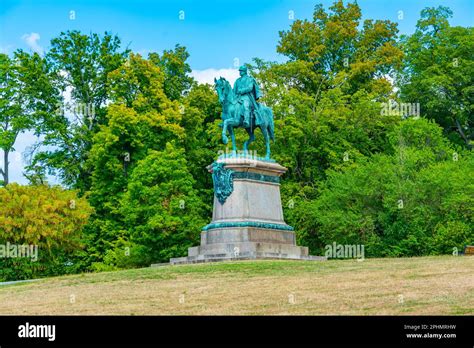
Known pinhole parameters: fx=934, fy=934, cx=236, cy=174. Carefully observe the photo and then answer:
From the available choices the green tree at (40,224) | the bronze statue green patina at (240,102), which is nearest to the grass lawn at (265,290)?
the bronze statue green patina at (240,102)

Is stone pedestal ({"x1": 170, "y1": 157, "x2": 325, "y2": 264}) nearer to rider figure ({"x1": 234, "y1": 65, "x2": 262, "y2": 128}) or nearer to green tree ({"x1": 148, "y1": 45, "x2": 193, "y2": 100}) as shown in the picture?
rider figure ({"x1": 234, "y1": 65, "x2": 262, "y2": 128})

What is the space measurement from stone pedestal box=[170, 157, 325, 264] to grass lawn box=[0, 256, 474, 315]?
2.79m

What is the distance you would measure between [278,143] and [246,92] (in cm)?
1483

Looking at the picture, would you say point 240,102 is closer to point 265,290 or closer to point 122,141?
point 265,290

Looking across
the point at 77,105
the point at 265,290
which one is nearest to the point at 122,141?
the point at 77,105

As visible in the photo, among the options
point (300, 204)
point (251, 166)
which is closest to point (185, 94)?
point (300, 204)

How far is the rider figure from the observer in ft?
111

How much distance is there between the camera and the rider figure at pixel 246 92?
3384cm

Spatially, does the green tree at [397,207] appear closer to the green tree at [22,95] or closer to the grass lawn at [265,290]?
the grass lawn at [265,290]

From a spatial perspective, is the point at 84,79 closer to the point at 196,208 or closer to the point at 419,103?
the point at 196,208

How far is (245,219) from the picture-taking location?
32.1m

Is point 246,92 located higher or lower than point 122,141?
lower

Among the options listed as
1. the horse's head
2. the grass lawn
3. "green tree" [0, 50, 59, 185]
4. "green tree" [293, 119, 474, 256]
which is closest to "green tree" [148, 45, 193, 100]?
"green tree" [0, 50, 59, 185]

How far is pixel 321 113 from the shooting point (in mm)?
49156
